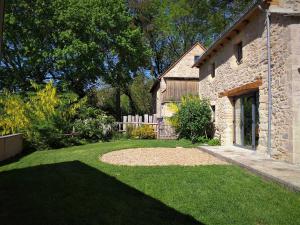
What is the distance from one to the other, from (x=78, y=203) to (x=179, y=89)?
69.1ft

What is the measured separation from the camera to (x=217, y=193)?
5.88m

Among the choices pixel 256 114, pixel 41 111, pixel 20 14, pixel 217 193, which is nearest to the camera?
pixel 217 193

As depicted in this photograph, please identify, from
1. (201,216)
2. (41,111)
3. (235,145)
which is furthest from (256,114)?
(41,111)

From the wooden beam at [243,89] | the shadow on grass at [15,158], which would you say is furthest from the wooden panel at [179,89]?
the shadow on grass at [15,158]

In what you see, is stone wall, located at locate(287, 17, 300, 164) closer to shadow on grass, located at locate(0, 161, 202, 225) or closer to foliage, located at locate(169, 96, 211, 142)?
shadow on grass, located at locate(0, 161, 202, 225)

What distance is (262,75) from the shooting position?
1029 centimetres

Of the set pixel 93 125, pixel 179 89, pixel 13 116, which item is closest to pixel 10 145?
pixel 13 116

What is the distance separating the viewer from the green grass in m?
4.55

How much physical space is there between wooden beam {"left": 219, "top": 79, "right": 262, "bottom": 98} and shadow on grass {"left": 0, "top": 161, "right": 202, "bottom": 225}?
6284 mm

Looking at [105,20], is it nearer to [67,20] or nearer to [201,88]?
[67,20]

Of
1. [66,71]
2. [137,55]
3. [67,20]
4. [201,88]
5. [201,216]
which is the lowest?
[201,216]

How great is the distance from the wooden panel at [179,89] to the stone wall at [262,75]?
1080 centimetres

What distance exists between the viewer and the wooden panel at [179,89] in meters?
25.4

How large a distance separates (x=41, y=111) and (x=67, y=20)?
9.82 meters
